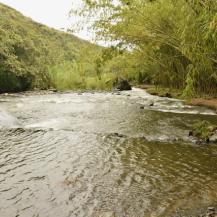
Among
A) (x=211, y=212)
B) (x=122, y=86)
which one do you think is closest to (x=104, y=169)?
(x=211, y=212)

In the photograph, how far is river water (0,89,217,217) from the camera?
721 cm

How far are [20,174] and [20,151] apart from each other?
2.48 metres

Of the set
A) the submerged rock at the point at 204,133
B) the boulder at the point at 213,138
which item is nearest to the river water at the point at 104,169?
the submerged rock at the point at 204,133

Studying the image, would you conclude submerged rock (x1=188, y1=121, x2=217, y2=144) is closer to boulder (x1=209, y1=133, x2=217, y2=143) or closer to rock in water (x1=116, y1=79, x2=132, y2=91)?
boulder (x1=209, y1=133, x2=217, y2=143)

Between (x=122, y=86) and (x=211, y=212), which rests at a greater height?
(x=211, y=212)

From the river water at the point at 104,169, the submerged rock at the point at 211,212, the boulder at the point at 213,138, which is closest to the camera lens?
the submerged rock at the point at 211,212

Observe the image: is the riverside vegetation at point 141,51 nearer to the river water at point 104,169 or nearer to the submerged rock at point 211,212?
the river water at point 104,169

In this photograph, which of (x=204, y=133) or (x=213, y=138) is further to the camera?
(x=204, y=133)

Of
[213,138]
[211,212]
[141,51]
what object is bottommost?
[213,138]

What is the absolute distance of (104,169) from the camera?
31.7 ft

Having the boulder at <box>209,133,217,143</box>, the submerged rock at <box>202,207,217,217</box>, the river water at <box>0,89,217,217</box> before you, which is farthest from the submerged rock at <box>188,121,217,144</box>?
the submerged rock at <box>202,207,217,217</box>

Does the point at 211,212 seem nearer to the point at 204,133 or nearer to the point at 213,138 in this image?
the point at 213,138

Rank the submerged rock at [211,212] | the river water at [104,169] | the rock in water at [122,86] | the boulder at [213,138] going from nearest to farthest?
1. the submerged rock at [211,212]
2. the river water at [104,169]
3. the boulder at [213,138]
4. the rock in water at [122,86]

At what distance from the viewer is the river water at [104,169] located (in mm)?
7215
